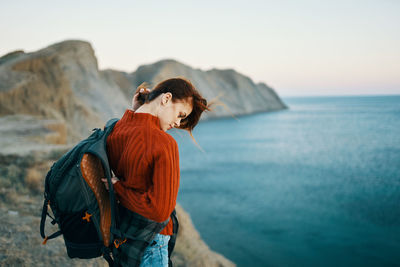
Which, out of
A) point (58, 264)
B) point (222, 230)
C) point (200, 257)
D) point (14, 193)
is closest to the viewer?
point (58, 264)

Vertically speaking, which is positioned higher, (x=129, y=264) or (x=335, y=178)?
(x=129, y=264)

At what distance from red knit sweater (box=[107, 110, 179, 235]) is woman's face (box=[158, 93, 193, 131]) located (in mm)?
45

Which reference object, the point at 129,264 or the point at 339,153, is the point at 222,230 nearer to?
the point at 129,264

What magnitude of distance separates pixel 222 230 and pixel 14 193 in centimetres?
741

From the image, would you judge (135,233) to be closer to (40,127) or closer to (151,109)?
(151,109)

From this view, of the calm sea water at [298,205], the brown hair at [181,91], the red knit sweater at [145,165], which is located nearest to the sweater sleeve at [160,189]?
the red knit sweater at [145,165]

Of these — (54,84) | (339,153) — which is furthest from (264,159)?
(54,84)

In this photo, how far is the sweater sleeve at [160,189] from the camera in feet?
4.35

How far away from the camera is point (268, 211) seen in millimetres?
12820

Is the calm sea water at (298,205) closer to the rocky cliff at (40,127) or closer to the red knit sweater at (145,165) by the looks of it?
the rocky cliff at (40,127)

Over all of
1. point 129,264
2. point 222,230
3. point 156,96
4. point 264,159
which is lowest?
point 264,159

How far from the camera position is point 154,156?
134cm

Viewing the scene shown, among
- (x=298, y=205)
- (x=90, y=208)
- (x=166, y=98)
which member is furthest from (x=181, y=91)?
(x=298, y=205)

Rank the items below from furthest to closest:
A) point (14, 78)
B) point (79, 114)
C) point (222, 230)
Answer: point (79, 114) < point (14, 78) < point (222, 230)
